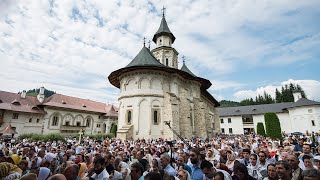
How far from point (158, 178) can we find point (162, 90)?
22.3m

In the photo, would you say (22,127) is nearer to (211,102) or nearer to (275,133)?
(211,102)

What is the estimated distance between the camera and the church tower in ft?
123

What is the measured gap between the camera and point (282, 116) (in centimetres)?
4822

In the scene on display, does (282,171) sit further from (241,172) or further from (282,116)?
(282,116)

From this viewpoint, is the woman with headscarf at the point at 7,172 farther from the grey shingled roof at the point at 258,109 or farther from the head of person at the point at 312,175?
the grey shingled roof at the point at 258,109

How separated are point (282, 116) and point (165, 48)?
120ft

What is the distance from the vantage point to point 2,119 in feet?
106

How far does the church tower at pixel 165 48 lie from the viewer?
37.5 m

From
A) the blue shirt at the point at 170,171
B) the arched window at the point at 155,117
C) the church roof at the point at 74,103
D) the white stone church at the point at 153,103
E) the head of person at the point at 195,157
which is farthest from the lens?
the church roof at the point at 74,103

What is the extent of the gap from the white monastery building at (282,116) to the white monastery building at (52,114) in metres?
34.1

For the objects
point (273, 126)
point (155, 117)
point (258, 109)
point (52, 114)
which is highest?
point (258, 109)

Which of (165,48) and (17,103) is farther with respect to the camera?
(165,48)

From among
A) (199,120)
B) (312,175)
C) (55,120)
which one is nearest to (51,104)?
(55,120)

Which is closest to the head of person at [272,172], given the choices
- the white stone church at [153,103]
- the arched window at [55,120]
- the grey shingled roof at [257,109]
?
the white stone church at [153,103]
